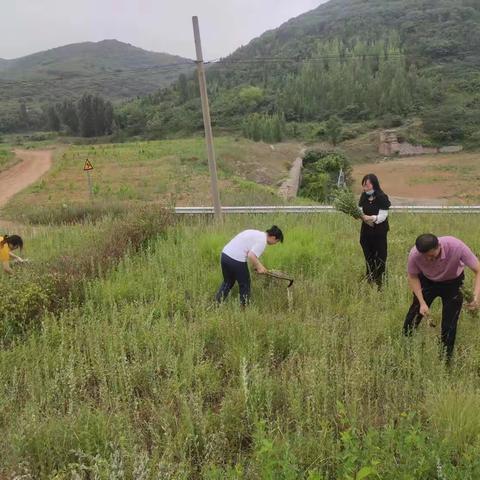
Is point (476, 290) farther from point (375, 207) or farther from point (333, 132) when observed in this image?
point (333, 132)

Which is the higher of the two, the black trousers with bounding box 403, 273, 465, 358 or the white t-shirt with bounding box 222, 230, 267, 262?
the white t-shirt with bounding box 222, 230, 267, 262

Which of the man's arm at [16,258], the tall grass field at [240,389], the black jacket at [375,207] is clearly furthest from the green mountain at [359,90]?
the tall grass field at [240,389]

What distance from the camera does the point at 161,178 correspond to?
24.5 m

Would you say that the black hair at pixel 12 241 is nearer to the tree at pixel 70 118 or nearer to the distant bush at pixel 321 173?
the distant bush at pixel 321 173

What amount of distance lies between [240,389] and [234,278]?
2.26m

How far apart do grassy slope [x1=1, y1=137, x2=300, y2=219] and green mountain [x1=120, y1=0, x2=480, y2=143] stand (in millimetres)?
23396

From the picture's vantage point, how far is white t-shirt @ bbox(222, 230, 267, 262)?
5.70 metres

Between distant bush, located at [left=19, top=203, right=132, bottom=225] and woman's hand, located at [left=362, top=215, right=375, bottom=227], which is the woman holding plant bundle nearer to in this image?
woman's hand, located at [left=362, top=215, right=375, bottom=227]

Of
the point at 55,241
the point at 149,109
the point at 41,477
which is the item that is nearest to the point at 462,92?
the point at 149,109

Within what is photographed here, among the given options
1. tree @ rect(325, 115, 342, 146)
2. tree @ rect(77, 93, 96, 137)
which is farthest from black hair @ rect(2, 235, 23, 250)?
tree @ rect(77, 93, 96, 137)

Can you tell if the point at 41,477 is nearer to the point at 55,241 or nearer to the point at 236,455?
the point at 236,455

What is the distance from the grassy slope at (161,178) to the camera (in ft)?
61.3

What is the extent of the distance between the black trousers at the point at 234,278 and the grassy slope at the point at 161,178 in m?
9.05

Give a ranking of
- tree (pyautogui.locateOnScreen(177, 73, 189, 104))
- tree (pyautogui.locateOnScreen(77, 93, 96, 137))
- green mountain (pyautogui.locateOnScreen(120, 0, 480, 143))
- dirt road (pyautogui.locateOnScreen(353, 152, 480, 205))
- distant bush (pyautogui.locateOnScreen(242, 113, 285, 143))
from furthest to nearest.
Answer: tree (pyautogui.locateOnScreen(177, 73, 189, 104)) → tree (pyautogui.locateOnScreen(77, 93, 96, 137)) → green mountain (pyautogui.locateOnScreen(120, 0, 480, 143)) → distant bush (pyautogui.locateOnScreen(242, 113, 285, 143)) → dirt road (pyautogui.locateOnScreen(353, 152, 480, 205))
